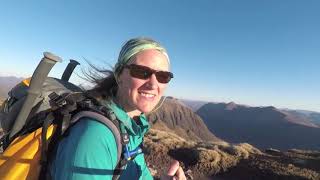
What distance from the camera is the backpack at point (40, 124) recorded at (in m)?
2.18

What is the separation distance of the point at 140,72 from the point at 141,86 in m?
Answer: 0.16

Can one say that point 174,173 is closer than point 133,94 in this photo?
Yes

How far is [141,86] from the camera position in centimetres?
319

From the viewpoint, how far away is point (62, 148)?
84.6 inches

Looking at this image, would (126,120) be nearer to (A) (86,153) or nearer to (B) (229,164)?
(A) (86,153)

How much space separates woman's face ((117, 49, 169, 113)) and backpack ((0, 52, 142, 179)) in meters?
0.46

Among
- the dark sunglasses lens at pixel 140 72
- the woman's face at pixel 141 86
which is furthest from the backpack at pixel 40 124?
the dark sunglasses lens at pixel 140 72

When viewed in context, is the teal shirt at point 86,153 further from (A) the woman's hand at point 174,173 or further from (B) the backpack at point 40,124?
(A) the woman's hand at point 174,173

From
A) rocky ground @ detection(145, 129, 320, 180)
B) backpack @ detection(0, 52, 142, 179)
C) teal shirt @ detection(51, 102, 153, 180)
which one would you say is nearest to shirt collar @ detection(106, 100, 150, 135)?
backpack @ detection(0, 52, 142, 179)

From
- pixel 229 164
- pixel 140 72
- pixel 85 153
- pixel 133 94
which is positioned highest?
pixel 140 72

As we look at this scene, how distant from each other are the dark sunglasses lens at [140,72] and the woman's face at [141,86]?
34 millimetres

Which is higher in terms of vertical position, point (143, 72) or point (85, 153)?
point (143, 72)

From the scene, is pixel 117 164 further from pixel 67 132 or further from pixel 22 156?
pixel 22 156

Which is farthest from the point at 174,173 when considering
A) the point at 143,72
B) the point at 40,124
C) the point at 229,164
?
the point at 229,164
